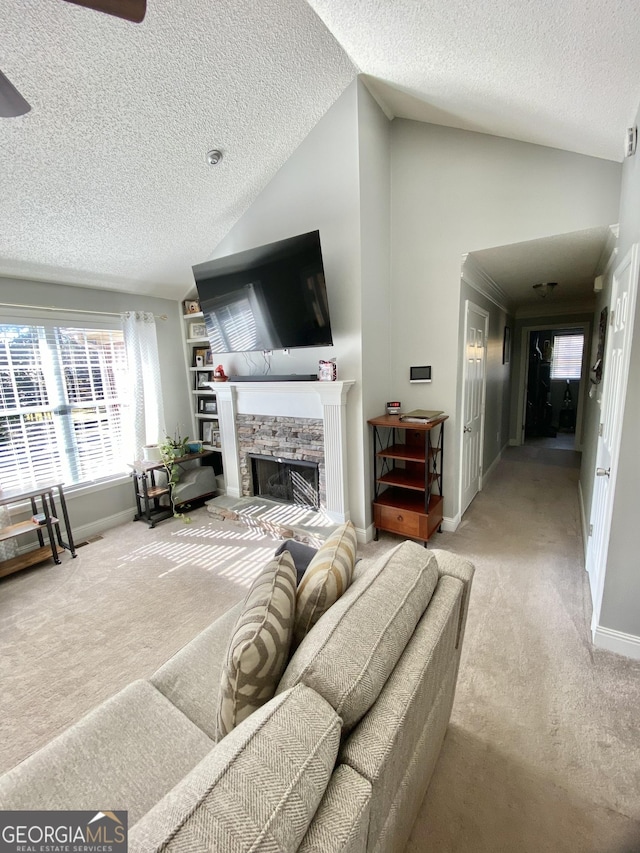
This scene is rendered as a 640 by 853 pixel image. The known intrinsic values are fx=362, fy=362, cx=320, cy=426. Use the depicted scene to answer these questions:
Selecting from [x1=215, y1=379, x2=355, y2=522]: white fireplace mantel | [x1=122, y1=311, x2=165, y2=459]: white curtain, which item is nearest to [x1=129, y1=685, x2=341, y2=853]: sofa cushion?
[x1=215, y1=379, x2=355, y2=522]: white fireplace mantel

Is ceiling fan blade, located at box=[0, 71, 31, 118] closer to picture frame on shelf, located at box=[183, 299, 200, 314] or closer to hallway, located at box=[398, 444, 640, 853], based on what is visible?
hallway, located at box=[398, 444, 640, 853]

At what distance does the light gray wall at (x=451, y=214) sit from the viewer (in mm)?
2305

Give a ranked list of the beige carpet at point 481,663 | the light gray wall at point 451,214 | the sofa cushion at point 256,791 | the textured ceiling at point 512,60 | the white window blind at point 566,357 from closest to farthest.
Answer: the sofa cushion at point 256,791 → the beige carpet at point 481,663 → the textured ceiling at point 512,60 → the light gray wall at point 451,214 → the white window blind at point 566,357

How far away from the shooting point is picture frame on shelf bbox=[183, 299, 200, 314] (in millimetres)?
4105

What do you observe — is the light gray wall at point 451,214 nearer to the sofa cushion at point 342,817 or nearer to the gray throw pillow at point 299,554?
the gray throw pillow at point 299,554

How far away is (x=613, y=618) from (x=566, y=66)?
2533mm

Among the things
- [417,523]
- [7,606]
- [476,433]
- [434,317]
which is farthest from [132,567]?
[476,433]

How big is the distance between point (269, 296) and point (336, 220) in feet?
2.50

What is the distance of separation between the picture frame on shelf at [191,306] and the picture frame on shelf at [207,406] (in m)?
1.00

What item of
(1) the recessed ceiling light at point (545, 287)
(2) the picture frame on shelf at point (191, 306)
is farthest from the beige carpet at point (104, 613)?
(1) the recessed ceiling light at point (545, 287)

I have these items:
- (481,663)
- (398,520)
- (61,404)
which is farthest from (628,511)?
(61,404)

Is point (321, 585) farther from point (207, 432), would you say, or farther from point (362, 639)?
point (207, 432)

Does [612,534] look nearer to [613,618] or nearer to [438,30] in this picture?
[613,618]

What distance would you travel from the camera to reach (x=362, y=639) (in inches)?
35.4
